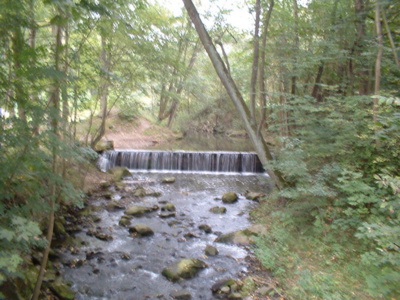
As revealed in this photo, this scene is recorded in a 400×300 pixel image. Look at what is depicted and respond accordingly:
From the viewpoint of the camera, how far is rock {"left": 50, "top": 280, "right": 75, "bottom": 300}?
392 centimetres

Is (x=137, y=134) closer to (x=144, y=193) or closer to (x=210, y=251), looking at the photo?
(x=144, y=193)

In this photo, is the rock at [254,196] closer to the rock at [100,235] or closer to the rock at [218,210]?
the rock at [218,210]

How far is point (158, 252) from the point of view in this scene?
18.9 ft

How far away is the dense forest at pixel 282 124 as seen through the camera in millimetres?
2834

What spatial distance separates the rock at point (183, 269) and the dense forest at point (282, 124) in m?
1.36

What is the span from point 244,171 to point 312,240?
28.7 ft

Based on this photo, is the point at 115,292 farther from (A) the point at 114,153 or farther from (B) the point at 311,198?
(A) the point at 114,153

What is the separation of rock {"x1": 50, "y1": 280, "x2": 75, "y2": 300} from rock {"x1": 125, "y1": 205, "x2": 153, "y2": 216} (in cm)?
358

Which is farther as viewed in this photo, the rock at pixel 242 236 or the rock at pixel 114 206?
the rock at pixel 114 206

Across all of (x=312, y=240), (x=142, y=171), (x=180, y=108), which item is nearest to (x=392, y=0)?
(x=312, y=240)

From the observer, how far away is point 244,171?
14109 millimetres

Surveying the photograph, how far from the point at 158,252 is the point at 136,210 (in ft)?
7.58

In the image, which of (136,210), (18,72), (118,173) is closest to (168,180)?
(118,173)

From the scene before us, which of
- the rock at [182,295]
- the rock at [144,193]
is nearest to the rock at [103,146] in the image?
the rock at [144,193]
